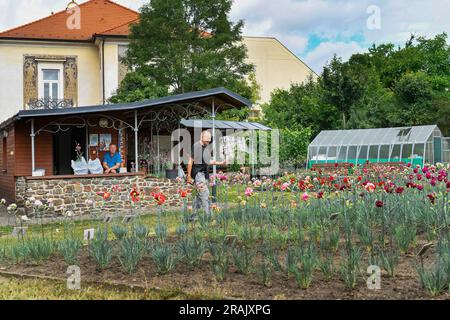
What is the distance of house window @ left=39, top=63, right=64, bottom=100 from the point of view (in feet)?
118

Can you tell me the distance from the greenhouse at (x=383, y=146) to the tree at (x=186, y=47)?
653 cm

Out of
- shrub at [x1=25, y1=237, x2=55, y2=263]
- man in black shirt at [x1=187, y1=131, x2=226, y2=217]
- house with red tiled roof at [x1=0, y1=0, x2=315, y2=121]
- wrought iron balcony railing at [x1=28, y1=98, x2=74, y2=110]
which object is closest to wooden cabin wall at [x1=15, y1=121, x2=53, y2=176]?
man in black shirt at [x1=187, y1=131, x2=226, y2=217]

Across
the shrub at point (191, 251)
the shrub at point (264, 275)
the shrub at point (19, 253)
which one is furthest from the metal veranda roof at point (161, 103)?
the shrub at point (264, 275)

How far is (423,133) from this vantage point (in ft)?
94.7

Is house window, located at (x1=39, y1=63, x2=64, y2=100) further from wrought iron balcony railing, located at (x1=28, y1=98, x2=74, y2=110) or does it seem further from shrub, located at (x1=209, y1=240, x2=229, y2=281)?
shrub, located at (x1=209, y1=240, x2=229, y2=281)

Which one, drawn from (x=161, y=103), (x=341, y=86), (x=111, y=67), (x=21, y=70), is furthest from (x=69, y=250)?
(x=341, y=86)

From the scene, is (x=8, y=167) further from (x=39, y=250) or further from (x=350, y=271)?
(x=350, y=271)

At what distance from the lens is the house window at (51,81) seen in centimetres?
3588

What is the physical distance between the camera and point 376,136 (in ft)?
102

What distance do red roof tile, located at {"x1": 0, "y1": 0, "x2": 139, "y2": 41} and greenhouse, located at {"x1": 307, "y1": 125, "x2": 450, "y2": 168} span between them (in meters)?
14.4

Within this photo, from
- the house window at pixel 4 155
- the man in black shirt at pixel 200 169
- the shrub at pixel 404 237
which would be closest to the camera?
the shrub at pixel 404 237

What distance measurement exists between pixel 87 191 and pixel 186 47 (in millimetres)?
15127

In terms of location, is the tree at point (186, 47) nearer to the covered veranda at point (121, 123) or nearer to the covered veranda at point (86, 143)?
the covered veranda at point (86, 143)
